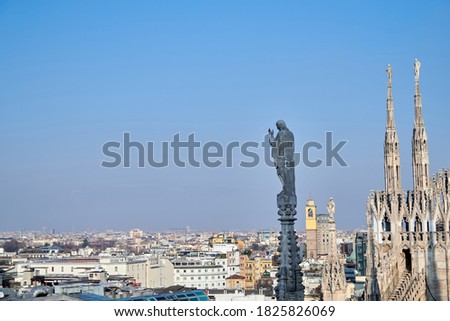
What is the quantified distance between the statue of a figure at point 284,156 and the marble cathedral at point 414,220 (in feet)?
52.8

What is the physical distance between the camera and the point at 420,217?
83.5 feet

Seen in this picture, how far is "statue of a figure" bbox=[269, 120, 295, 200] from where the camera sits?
30.3ft

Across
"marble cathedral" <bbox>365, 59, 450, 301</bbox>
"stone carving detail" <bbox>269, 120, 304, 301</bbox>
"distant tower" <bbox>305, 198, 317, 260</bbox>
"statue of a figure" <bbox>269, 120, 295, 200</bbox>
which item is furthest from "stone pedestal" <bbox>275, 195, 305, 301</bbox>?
"distant tower" <bbox>305, 198, 317, 260</bbox>

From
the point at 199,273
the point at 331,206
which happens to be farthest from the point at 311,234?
the point at 331,206

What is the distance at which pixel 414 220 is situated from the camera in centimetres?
2561

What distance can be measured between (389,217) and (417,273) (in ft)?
6.29

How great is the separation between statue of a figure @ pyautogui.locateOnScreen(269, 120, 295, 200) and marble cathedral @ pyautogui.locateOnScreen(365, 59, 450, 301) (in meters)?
16.1

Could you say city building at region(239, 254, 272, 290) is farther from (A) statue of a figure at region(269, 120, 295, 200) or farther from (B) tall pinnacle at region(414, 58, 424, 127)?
(A) statue of a figure at region(269, 120, 295, 200)

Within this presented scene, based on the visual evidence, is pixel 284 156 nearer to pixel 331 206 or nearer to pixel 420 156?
pixel 331 206

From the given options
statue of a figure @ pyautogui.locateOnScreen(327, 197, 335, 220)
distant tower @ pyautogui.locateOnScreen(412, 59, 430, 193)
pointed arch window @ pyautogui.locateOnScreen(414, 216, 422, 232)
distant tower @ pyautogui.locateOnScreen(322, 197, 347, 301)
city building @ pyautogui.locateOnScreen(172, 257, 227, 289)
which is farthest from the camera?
city building @ pyautogui.locateOnScreen(172, 257, 227, 289)

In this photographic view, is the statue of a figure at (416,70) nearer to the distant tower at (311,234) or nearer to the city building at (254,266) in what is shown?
the city building at (254,266)

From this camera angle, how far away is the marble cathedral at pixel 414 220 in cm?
2512

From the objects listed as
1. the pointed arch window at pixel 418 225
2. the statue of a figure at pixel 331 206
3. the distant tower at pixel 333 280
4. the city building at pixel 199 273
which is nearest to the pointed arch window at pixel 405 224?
the pointed arch window at pixel 418 225
